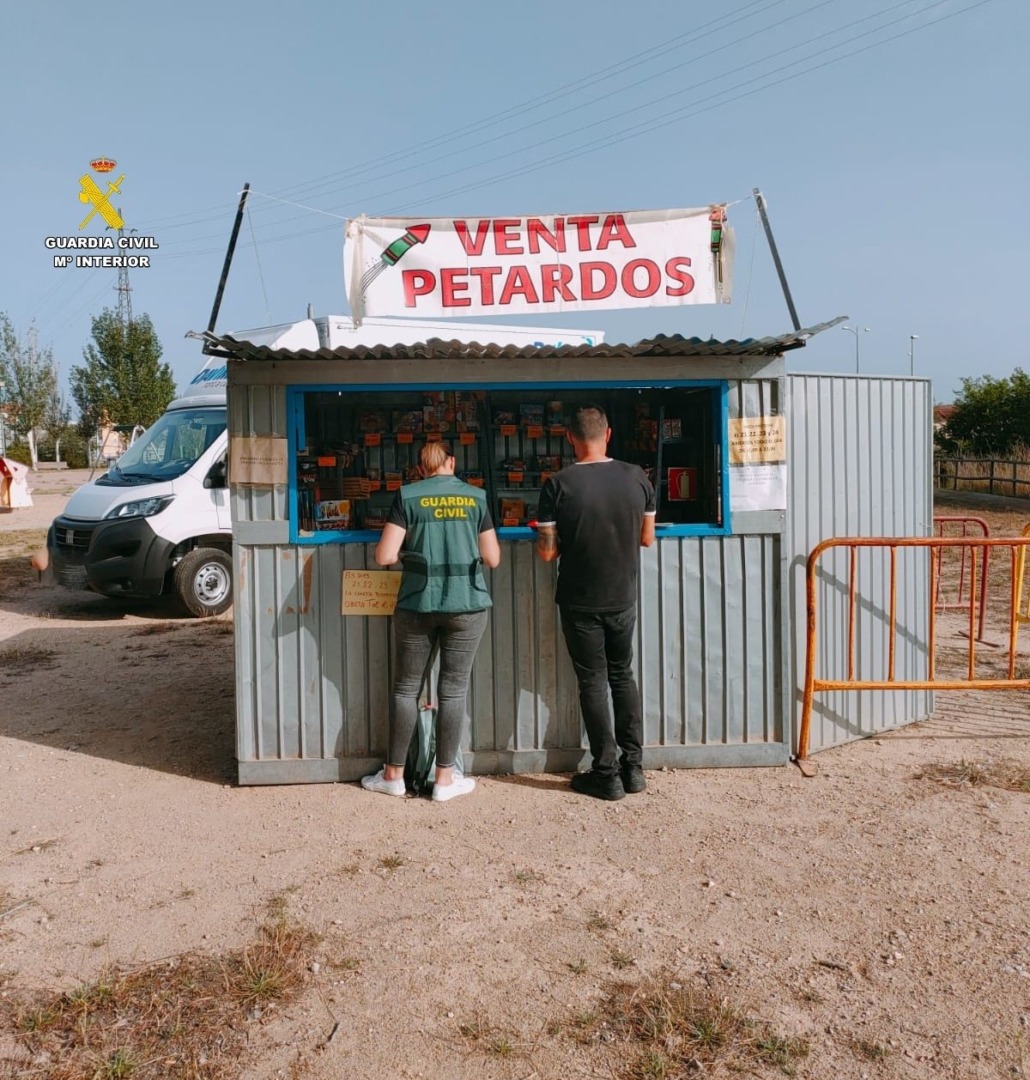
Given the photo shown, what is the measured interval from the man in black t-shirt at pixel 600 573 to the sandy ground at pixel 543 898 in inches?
14.0

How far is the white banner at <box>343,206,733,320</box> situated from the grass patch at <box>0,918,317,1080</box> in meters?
3.79

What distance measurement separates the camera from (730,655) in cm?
579

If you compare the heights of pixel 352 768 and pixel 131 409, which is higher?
pixel 131 409

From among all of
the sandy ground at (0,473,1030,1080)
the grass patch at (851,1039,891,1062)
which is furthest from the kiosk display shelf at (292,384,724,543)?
the grass patch at (851,1039,891,1062)

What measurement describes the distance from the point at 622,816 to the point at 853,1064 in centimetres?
207

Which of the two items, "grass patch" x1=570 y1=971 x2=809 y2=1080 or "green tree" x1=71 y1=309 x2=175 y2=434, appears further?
"green tree" x1=71 y1=309 x2=175 y2=434

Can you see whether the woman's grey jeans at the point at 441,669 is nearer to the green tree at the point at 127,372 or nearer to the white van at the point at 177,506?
the white van at the point at 177,506

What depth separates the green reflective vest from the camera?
16.9ft

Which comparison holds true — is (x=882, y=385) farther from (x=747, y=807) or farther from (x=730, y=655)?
(x=747, y=807)

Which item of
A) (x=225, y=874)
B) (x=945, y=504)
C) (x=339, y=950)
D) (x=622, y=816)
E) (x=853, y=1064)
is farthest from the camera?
(x=945, y=504)

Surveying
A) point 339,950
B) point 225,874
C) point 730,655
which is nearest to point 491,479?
point 730,655

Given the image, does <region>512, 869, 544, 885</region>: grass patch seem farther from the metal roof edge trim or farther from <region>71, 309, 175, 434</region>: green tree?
<region>71, 309, 175, 434</region>: green tree

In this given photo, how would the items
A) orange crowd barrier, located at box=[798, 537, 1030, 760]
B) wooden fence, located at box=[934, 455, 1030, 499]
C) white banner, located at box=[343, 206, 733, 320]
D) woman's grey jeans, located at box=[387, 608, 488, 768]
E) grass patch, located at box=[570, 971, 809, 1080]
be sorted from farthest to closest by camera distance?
wooden fence, located at box=[934, 455, 1030, 499]
white banner, located at box=[343, 206, 733, 320]
orange crowd barrier, located at box=[798, 537, 1030, 760]
woman's grey jeans, located at box=[387, 608, 488, 768]
grass patch, located at box=[570, 971, 809, 1080]

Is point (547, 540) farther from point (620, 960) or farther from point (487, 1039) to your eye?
point (487, 1039)
